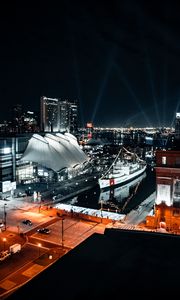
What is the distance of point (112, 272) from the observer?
269 inches

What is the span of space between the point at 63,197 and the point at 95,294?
178 feet

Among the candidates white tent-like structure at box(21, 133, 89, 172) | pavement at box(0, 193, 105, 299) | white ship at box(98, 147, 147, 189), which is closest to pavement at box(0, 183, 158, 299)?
pavement at box(0, 193, 105, 299)

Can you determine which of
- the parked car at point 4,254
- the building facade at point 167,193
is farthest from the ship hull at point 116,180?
the parked car at point 4,254

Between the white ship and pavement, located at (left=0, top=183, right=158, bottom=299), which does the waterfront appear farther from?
pavement, located at (left=0, top=183, right=158, bottom=299)

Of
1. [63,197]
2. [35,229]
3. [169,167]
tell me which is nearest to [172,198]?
[169,167]

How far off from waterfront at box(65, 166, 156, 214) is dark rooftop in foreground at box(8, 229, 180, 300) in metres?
44.1

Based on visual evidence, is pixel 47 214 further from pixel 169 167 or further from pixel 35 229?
pixel 169 167

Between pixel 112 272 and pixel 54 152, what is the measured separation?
2804 inches

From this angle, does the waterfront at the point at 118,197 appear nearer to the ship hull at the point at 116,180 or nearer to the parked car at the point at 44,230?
the ship hull at the point at 116,180

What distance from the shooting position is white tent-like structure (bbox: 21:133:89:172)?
70812mm

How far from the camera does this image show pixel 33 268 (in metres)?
27.1

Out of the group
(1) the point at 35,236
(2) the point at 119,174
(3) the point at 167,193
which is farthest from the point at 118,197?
(1) the point at 35,236

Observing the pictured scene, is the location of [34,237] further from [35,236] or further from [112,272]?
[112,272]

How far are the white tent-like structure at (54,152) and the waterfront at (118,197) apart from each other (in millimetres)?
10445
